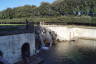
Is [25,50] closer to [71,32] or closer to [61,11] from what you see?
[71,32]

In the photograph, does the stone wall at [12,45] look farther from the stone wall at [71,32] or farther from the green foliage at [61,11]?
the green foliage at [61,11]

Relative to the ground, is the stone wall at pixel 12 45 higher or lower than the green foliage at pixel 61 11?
lower

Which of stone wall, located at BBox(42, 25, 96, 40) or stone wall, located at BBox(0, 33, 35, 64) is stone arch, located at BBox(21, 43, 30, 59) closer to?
stone wall, located at BBox(0, 33, 35, 64)

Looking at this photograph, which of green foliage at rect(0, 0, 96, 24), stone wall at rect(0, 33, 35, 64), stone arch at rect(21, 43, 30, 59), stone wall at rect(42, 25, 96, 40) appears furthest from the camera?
green foliage at rect(0, 0, 96, 24)

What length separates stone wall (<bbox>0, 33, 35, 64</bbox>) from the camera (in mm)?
18166

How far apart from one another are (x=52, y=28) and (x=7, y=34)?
32171mm

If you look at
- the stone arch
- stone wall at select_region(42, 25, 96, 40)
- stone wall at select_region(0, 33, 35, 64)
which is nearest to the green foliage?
stone wall at select_region(42, 25, 96, 40)

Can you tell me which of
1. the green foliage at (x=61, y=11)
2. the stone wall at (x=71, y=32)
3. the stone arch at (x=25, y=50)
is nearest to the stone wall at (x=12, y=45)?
the stone arch at (x=25, y=50)

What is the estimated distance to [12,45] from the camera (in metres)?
19.6

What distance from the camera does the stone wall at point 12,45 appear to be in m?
18.2

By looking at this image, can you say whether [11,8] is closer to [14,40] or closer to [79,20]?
[79,20]

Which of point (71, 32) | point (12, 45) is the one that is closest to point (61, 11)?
point (71, 32)

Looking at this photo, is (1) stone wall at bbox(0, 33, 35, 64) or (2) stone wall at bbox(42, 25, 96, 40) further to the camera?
(2) stone wall at bbox(42, 25, 96, 40)

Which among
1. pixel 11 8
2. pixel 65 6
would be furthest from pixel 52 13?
pixel 11 8
